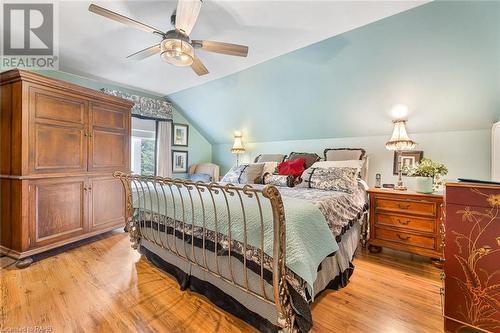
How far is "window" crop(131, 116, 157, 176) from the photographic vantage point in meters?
4.28

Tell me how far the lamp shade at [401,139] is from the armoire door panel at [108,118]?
12.0 ft

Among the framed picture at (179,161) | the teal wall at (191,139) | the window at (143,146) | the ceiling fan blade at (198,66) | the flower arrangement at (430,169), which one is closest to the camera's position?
the ceiling fan blade at (198,66)

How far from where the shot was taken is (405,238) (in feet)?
8.10

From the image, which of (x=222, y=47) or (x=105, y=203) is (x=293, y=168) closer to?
(x=222, y=47)

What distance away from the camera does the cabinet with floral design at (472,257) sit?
1.28 meters

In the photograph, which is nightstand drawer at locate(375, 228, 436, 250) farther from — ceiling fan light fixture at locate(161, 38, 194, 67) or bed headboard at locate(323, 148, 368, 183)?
ceiling fan light fixture at locate(161, 38, 194, 67)

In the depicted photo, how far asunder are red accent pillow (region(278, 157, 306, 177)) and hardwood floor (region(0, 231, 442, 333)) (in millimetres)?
1320

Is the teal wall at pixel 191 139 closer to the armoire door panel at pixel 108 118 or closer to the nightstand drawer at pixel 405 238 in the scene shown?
the armoire door panel at pixel 108 118

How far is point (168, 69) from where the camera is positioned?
10.9ft

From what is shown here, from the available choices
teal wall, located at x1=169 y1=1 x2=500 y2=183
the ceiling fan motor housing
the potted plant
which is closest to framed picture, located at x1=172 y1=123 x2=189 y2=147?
teal wall, located at x1=169 y1=1 x2=500 y2=183

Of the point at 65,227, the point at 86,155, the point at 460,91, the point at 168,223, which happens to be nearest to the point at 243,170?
the point at 168,223

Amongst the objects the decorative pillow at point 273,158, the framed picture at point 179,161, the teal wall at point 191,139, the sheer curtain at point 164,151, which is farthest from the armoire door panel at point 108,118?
the decorative pillow at point 273,158

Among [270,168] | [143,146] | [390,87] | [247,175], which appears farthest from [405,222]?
[143,146]

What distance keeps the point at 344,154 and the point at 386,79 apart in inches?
44.8
